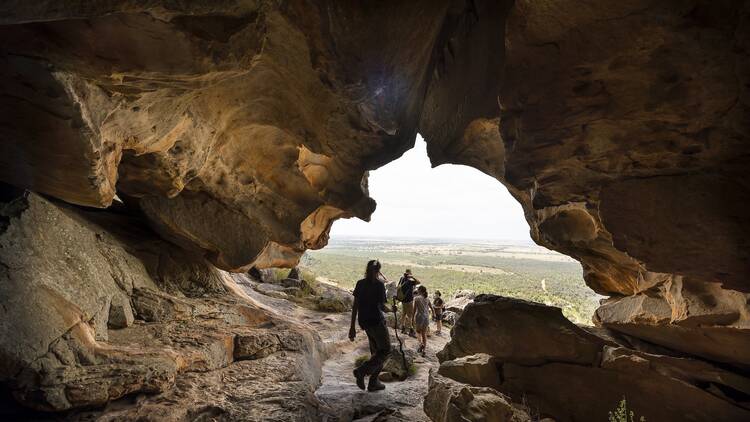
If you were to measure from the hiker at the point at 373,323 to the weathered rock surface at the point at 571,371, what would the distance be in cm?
129

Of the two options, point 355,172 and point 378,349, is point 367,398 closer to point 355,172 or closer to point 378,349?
point 378,349

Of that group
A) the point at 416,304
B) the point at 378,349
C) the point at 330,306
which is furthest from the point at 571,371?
the point at 330,306

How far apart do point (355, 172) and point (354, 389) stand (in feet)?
16.0

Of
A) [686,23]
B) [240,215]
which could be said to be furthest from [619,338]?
[240,215]

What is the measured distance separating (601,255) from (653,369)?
241 centimetres

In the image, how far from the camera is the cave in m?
3.52

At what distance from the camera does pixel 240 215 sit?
8945 millimetres

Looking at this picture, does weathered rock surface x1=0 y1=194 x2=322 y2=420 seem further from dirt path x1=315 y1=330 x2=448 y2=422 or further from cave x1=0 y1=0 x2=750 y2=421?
dirt path x1=315 y1=330 x2=448 y2=422

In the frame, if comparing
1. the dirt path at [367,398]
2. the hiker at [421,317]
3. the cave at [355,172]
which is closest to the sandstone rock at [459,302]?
the hiker at [421,317]

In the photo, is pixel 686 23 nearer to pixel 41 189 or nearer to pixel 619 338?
pixel 619 338

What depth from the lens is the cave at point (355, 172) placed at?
139 inches

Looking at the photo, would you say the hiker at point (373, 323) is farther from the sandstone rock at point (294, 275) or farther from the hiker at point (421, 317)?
the sandstone rock at point (294, 275)

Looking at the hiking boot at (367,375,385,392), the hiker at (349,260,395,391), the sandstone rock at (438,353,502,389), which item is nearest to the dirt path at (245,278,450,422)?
the hiking boot at (367,375,385,392)

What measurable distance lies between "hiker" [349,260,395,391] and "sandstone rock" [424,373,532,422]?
1309mm
